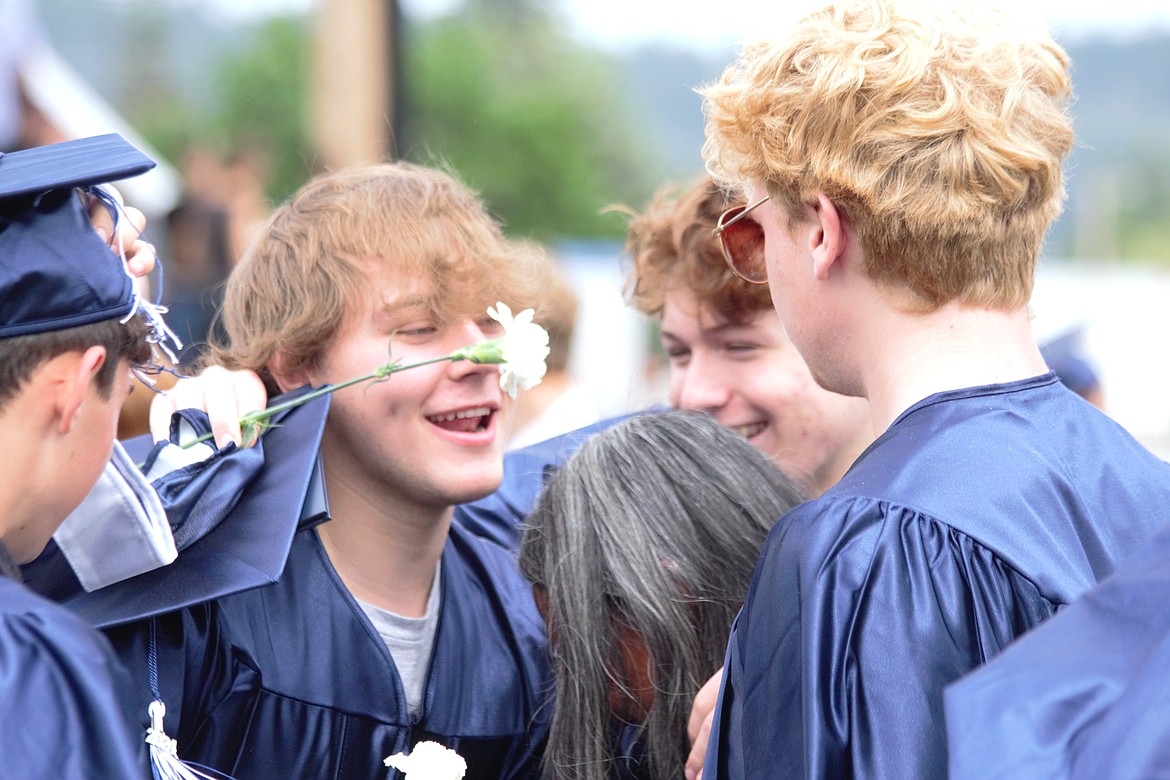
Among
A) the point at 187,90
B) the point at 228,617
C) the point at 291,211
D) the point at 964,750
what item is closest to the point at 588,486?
the point at 228,617

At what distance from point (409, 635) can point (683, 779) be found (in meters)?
0.64

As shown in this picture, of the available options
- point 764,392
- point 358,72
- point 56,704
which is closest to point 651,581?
point 764,392

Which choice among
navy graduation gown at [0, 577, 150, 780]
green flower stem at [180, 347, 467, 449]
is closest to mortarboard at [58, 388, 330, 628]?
green flower stem at [180, 347, 467, 449]

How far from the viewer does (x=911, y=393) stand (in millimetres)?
1844

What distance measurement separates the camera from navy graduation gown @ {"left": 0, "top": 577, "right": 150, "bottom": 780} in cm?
146

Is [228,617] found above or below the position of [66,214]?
below

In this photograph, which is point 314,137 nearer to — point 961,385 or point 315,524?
point 315,524

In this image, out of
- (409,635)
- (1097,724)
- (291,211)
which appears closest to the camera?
(1097,724)

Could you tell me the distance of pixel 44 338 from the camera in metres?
1.73

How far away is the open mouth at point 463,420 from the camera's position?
2.67m

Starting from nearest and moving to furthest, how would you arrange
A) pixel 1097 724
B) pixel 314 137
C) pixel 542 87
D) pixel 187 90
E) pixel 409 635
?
pixel 1097 724 < pixel 409 635 < pixel 314 137 < pixel 542 87 < pixel 187 90

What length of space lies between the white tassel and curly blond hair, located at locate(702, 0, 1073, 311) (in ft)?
4.27

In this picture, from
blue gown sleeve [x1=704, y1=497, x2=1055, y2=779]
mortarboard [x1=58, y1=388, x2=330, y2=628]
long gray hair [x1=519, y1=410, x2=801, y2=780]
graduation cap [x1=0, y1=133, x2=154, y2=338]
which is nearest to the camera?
blue gown sleeve [x1=704, y1=497, x2=1055, y2=779]

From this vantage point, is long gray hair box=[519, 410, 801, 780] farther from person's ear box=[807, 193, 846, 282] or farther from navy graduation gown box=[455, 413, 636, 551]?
person's ear box=[807, 193, 846, 282]
